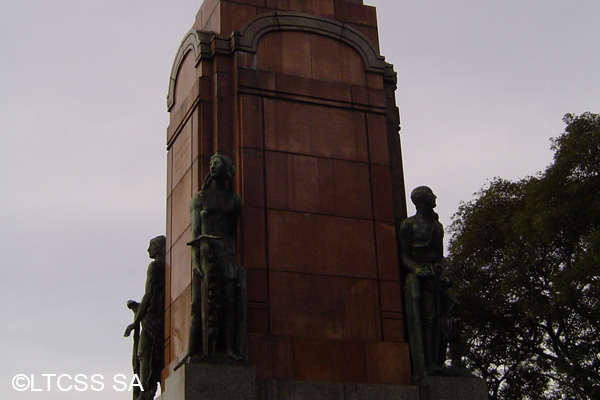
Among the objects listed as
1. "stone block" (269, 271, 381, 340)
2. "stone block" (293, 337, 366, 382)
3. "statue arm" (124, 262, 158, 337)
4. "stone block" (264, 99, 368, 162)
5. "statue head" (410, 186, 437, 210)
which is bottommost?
"stone block" (293, 337, 366, 382)

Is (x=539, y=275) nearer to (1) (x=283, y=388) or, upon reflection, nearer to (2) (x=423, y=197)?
(2) (x=423, y=197)

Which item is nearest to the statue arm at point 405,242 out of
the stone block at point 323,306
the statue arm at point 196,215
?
the stone block at point 323,306

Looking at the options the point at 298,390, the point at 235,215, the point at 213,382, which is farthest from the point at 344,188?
the point at 213,382

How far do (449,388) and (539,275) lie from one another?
16.7 meters

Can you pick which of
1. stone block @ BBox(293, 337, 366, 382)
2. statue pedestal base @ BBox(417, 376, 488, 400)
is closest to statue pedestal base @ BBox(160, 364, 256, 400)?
stone block @ BBox(293, 337, 366, 382)

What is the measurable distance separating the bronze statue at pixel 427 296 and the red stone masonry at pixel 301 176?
28 centimetres

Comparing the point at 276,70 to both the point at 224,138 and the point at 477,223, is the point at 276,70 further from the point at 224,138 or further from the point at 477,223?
the point at 477,223

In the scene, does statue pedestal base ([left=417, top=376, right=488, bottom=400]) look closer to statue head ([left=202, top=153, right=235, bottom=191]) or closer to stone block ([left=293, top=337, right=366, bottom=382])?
stone block ([left=293, top=337, right=366, bottom=382])

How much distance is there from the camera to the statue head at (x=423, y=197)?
52.0ft

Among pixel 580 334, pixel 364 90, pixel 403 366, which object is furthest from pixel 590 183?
pixel 403 366

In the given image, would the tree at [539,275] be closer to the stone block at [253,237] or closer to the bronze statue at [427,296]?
the bronze statue at [427,296]

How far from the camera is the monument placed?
1402 centimetres

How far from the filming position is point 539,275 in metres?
→ 30.4

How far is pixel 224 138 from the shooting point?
620 inches
